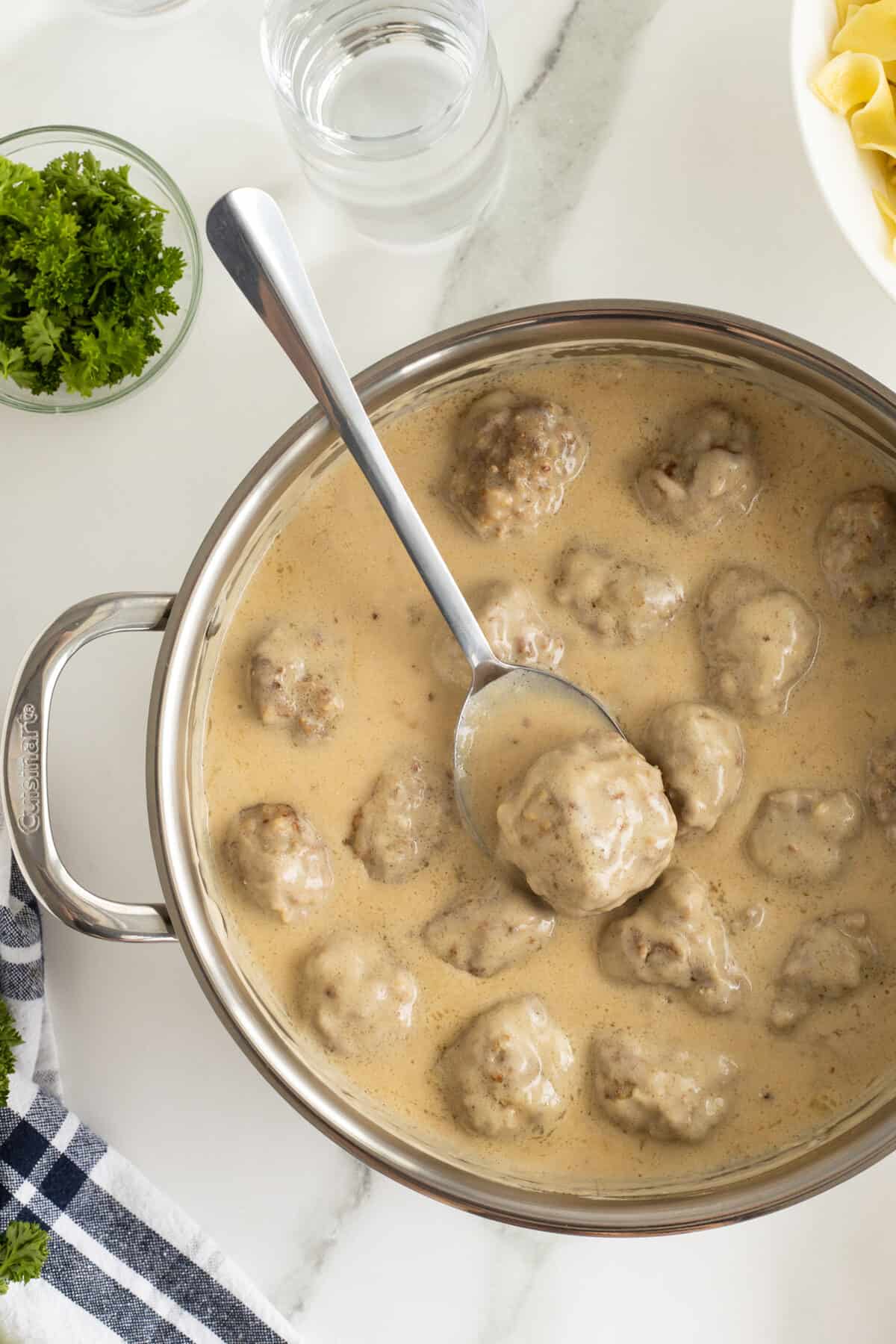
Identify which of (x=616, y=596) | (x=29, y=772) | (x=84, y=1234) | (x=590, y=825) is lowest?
(x=84, y=1234)

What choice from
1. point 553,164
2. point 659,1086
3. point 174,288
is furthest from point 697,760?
point 174,288

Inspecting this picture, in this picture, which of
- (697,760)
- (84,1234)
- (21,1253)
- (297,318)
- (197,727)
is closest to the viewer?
(297,318)

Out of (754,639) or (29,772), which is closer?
(29,772)

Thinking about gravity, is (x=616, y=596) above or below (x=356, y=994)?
above

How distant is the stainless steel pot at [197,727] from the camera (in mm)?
2203

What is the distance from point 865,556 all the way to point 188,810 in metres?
1.24

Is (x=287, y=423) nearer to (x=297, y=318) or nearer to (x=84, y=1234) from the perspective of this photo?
(x=297, y=318)

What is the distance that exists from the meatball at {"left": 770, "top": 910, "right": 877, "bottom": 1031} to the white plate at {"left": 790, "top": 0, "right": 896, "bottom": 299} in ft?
3.56

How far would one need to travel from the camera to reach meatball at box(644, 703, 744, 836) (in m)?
2.33

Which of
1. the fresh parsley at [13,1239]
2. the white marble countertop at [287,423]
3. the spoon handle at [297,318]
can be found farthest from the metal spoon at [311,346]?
the fresh parsley at [13,1239]

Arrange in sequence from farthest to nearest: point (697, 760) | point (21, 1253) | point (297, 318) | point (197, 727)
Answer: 1. point (21, 1253)
2. point (197, 727)
3. point (697, 760)
4. point (297, 318)

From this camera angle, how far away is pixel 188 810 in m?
2.35

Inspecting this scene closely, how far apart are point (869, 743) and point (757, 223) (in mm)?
1021

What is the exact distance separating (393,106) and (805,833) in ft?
5.40
